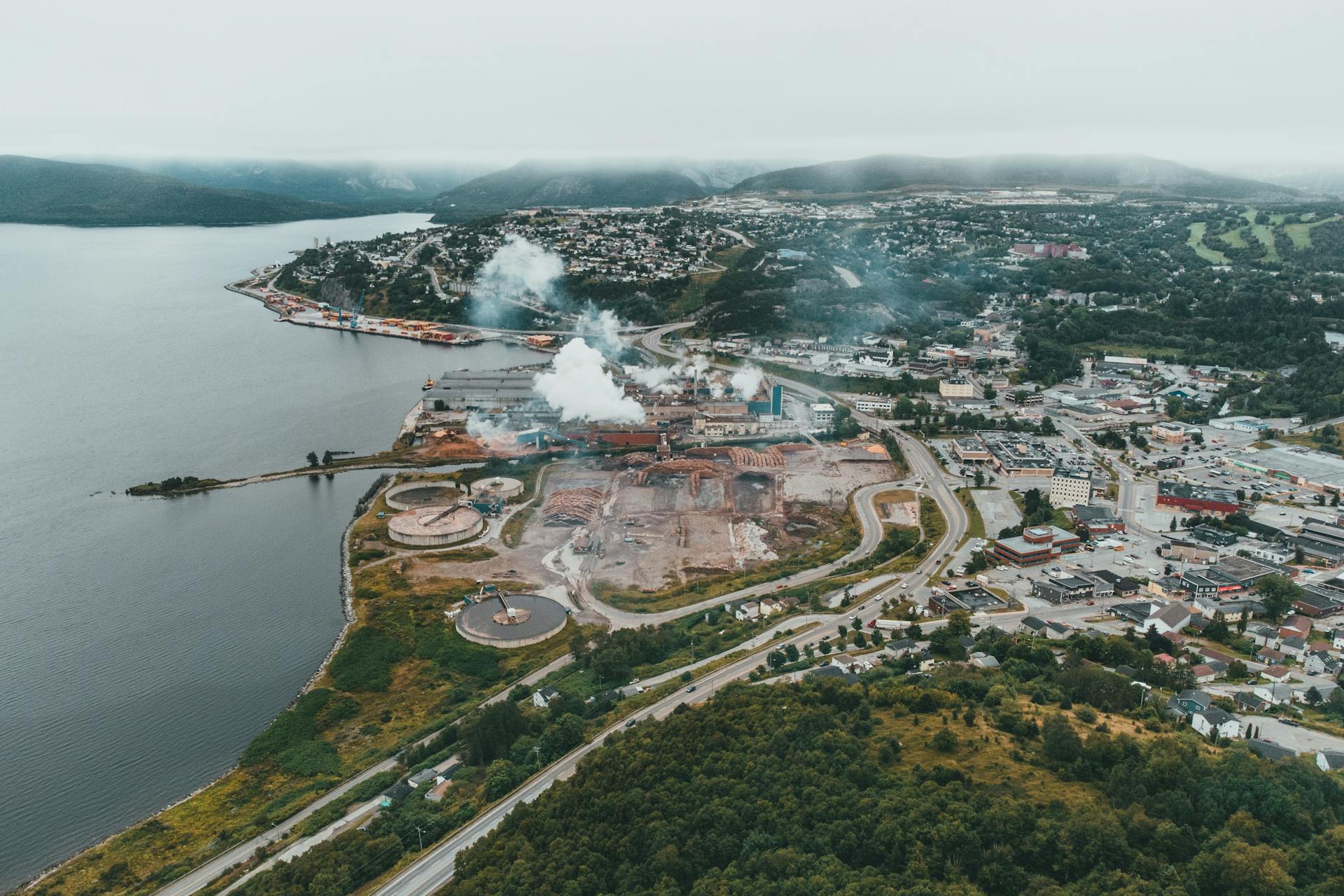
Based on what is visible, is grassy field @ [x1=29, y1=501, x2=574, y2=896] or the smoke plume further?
the smoke plume

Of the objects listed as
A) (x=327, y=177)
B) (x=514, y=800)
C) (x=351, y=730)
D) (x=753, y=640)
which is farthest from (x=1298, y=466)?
(x=327, y=177)

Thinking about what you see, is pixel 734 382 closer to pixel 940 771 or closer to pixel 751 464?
pixel 751 464

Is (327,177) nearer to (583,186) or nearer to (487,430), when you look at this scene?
(583,186)

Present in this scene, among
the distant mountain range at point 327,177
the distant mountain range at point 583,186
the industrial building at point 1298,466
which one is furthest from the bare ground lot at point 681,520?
the distant mountain range at point 327,177

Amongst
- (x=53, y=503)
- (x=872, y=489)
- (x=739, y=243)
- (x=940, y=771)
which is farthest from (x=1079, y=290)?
(x=53, y=503)

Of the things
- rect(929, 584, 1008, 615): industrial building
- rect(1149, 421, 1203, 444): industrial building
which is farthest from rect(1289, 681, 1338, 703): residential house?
rect(1149, 421, 1203, 444): industrial building

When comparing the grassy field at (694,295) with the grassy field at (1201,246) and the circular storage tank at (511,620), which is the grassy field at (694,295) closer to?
the grassy field at (1201,246)

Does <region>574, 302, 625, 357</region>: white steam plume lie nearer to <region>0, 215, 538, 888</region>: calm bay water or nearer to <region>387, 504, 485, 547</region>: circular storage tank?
<region>0, 215, 538, 888</region>: calm bay water
